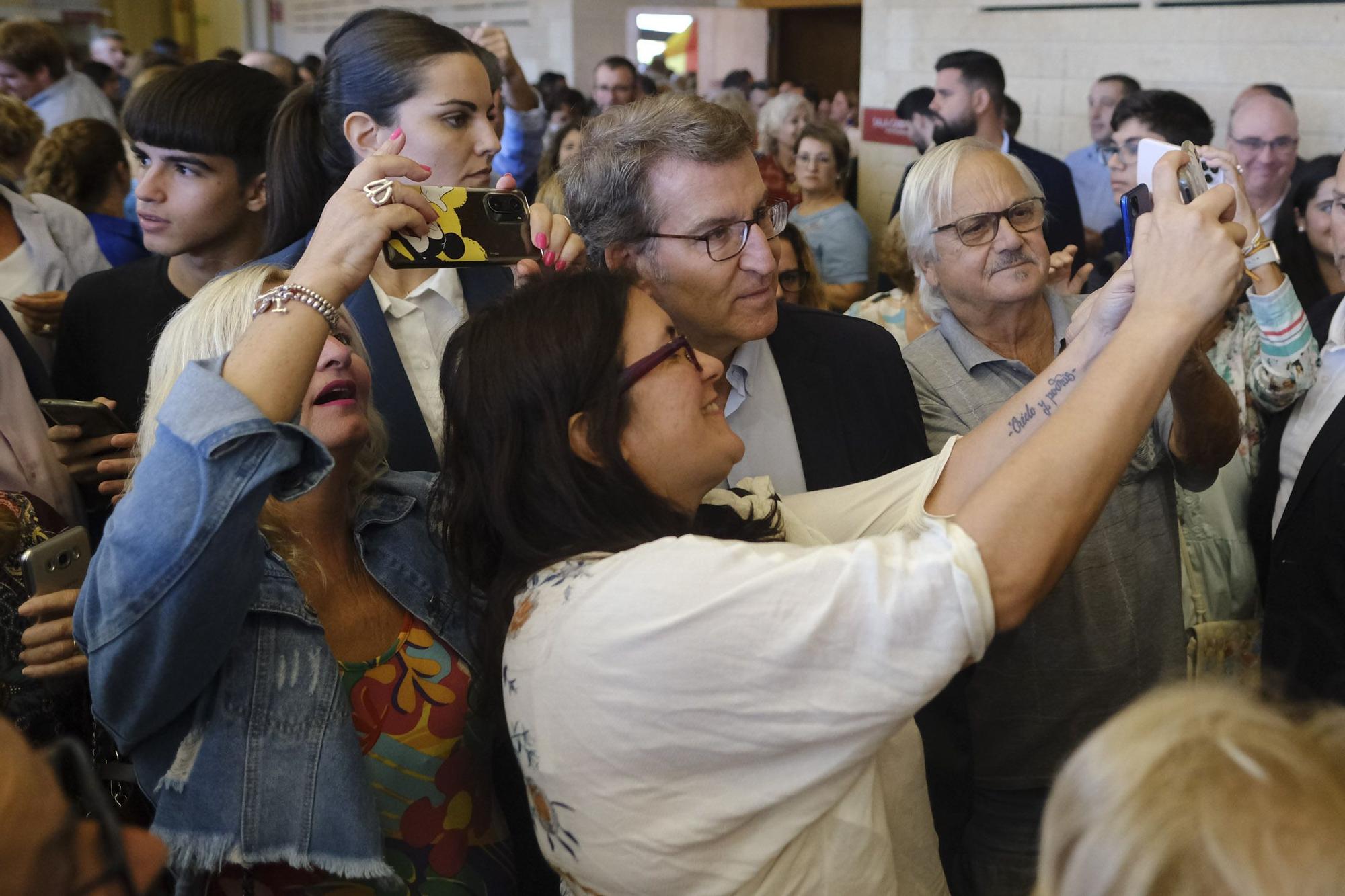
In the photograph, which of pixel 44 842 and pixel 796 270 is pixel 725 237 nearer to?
pixel 44 842

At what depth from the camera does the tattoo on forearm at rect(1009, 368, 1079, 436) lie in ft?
4.69

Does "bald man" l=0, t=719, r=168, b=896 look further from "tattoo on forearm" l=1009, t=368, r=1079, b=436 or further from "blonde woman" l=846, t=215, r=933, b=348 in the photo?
"blonde woman" l=846, t=215, r=933, b=348

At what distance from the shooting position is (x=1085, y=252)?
4578 mm

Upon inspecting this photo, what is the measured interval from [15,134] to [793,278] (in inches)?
100

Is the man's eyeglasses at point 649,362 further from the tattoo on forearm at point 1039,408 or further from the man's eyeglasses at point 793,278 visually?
the man's eyeglasses at point 793,278

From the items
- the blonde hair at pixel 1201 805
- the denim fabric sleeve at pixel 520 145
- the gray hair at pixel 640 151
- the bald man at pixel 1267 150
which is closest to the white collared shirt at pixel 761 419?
the gray hair at pixel 640 151

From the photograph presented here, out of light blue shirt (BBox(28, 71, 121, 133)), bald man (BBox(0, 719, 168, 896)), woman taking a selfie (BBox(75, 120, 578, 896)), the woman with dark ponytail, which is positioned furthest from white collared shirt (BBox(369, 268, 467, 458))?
light blue shirt (BBox(28, 71, 121, 133))

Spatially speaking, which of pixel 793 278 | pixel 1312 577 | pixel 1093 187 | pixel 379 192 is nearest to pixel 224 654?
pixel 379 192

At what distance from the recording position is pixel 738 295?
1.74 meters

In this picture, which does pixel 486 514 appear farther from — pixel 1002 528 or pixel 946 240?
pixel 946 240

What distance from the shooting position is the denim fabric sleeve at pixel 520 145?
580cm

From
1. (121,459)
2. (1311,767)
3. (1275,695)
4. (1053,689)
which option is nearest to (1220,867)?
(1311,767)

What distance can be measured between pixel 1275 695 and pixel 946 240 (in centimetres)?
156

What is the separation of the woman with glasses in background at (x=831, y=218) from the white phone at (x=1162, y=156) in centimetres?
306
